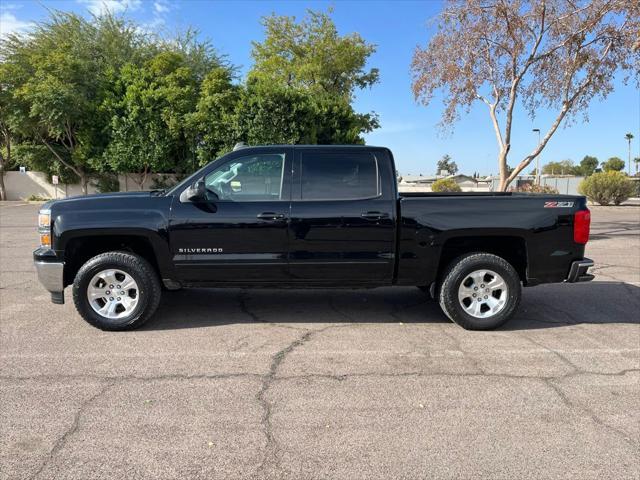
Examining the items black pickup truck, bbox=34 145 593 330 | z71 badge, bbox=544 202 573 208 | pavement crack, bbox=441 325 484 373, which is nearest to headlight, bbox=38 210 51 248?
black pickup truck, bbox=34 145 593 330

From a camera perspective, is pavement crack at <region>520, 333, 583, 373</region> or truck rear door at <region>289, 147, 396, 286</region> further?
truck rear door at <region>289, 147, 396, 286</region>

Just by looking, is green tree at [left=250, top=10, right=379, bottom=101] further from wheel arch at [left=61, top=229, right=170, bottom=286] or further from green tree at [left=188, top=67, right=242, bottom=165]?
wheel arch at [left=61, top=229, right=170, bottom=286]

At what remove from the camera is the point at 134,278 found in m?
4.92

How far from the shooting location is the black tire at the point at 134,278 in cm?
488

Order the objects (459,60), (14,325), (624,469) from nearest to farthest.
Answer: (624,469) < (14,325) < (459,60)

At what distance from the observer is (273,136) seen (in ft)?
88.4

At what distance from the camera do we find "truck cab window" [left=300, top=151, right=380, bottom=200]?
503cm

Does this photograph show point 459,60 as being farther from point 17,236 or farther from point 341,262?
point 17,236

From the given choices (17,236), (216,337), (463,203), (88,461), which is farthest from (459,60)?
(17,236)

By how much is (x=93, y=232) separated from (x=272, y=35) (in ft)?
116

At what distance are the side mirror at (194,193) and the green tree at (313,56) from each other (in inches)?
1230

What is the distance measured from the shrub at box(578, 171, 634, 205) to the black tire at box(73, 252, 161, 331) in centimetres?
3193

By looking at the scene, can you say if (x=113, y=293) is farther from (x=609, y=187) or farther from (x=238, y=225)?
(x=609, y=187)

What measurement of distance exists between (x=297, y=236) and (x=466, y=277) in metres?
1.87
